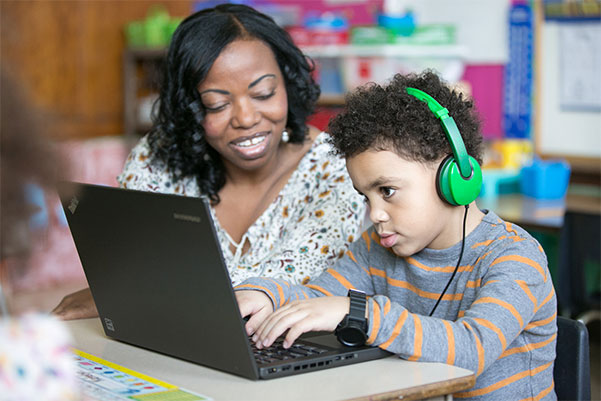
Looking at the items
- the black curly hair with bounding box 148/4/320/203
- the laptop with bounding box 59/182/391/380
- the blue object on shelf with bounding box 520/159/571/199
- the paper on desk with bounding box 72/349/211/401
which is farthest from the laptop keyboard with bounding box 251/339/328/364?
the blue object on shelf with bounding box 520/159/571/199

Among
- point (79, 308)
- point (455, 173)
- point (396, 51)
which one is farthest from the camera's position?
point (396, 51)

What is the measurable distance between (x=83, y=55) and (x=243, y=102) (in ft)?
10.0

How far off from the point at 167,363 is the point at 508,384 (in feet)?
1.70

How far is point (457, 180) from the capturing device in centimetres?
127

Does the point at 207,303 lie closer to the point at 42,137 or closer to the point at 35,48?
the point at 42,137

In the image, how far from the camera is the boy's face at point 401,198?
50.8 inches

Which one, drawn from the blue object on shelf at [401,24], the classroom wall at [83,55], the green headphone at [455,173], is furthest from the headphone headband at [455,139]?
the classroom wall at [83,55]

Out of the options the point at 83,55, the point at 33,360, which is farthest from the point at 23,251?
the point at 83,55

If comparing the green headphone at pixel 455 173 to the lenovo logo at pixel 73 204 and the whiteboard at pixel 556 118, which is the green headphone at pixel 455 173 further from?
the whiteboard at pixel 556 118

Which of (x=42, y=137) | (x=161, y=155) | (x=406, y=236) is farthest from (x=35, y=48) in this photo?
(x=42, y=137)

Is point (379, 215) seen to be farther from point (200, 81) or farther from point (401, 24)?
point (401, 24)

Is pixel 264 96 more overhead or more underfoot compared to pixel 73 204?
more overhead

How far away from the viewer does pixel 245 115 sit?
68.3 inches

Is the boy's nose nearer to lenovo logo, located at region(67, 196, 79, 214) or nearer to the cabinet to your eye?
lenovo logo, located at region(67, 196, 79, 214)
